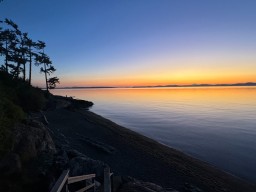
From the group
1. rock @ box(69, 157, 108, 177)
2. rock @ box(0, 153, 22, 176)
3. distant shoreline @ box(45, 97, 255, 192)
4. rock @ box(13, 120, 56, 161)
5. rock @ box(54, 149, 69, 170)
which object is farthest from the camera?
distant shoreline @ box(45, 97, 255, 192)

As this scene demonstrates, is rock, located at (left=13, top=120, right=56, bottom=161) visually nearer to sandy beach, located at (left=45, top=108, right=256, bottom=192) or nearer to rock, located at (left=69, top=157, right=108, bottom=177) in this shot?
rock, located at (left=69, top=157, right=108, bottom=177)

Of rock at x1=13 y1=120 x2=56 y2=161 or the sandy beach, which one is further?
the sandy beach

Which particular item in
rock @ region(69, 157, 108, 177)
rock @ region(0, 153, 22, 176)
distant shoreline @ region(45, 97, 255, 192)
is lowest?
distant shoreline @ region(45, 97, 255, 192)

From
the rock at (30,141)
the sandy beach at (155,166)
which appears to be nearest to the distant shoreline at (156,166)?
the sandy beach at (155,166)

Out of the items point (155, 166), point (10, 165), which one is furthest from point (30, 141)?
point (155, 166)

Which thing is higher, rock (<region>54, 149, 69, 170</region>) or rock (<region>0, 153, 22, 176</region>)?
rock (<region>0, 153, 22, 176</region>)

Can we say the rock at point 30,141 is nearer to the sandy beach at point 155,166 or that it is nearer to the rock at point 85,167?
the rock at point 85,167

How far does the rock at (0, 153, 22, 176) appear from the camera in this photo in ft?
29.2

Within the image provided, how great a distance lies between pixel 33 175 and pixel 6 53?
36.0 metres

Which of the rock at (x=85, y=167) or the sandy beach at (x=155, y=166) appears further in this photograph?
the sandy beach at (x=155, y=166)

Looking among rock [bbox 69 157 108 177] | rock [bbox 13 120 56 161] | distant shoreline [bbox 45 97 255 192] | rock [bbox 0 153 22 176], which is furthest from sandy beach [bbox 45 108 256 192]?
rock [bbox 0 153 22 176]

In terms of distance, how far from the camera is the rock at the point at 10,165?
A: 8899mm

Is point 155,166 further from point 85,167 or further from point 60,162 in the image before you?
point 60,162

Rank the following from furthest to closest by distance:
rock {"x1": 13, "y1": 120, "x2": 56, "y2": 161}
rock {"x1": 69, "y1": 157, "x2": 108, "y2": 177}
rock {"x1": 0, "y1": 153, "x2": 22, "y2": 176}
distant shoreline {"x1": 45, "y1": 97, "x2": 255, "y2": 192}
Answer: distant shoreline {"x1": 45, "y1": 97, "x2": 255, "y2": 192}
rock {"x1": 13, "y1": 120, "x2": 56, "y2": 161}
rock {"x1": 69, "y1": 157, "x2": 108, "y2": 177}
rock {"x1": 0, "y1": 153, "x2": 22, "y2": 176}
